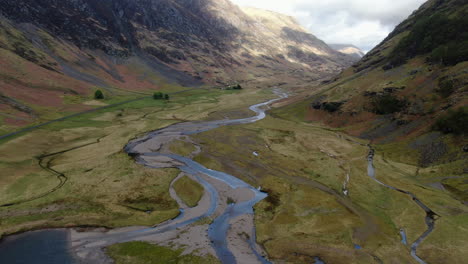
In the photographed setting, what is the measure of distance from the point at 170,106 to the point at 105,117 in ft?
174

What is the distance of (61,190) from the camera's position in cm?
6375

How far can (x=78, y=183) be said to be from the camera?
67812 mm

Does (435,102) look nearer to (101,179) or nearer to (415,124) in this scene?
(415,124)

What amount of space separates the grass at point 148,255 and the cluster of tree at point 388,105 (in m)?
114

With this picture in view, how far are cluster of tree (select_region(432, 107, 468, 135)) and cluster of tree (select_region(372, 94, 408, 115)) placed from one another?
91.9 ft

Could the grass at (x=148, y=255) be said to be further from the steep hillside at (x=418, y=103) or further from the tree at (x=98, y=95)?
the tree at (x=98, y=95)

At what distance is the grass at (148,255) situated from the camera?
143ft

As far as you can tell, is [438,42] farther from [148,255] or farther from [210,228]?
[148,255]

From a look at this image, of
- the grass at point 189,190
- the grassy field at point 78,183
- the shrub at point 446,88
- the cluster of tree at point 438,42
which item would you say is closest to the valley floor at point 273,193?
the grassy field at point 78,183

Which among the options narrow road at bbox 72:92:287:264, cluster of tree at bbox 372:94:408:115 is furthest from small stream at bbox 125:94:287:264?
cluster of tree at bbox 372:94:408:115

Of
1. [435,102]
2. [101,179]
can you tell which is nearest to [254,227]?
[101,179]

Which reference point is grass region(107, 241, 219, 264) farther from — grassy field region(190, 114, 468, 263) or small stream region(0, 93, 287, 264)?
grassy field region(190, 114, 468, 263)

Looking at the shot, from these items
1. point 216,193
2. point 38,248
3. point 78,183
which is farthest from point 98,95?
point 38,248

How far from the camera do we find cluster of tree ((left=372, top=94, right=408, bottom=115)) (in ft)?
403
